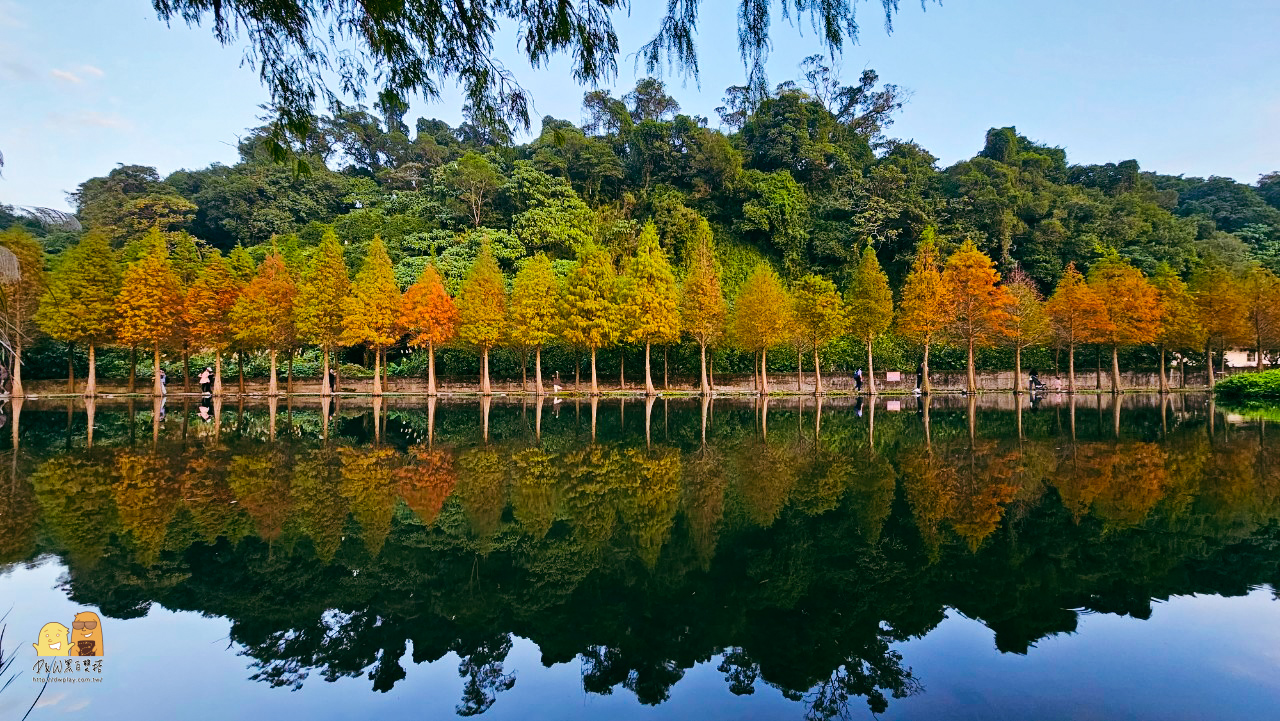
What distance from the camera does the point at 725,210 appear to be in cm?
5253

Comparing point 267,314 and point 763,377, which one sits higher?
point 267,314

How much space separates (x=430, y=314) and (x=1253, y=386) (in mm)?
37690

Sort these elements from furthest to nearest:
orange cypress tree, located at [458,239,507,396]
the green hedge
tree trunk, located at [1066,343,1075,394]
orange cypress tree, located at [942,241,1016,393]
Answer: tree trunk, located at [1066,343,1075,394] → orange cypress tree, located at [458,239,507,396] → orange cypress tree, located at [942,241,1016,393] → the green hedge

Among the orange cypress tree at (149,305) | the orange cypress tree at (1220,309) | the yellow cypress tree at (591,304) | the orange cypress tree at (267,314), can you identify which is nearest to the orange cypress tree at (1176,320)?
the orange cypress tree at (1220,309)

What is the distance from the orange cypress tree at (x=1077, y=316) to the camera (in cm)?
3444

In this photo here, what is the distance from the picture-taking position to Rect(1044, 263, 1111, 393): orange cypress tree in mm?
34438

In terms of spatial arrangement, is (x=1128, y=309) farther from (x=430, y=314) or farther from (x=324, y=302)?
(x=324, y=302)

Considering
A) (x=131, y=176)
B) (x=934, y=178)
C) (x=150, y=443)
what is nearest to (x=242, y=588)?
(x=150, y=443)

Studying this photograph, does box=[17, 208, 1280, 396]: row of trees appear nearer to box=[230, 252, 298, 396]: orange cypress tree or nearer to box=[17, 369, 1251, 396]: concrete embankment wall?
box=[230, 252, 298, 396]: orange cypress tree

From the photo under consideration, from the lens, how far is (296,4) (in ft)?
16.5

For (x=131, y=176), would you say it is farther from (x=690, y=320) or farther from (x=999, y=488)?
(x=999, y=488)

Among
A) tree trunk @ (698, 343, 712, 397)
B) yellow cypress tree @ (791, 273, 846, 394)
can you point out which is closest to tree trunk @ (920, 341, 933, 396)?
yellow cypress tree @ (791, 273, 846, 394)

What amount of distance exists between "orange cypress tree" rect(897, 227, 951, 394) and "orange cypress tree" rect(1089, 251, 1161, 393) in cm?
877

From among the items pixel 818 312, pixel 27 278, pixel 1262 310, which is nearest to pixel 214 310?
pixel 27 278
